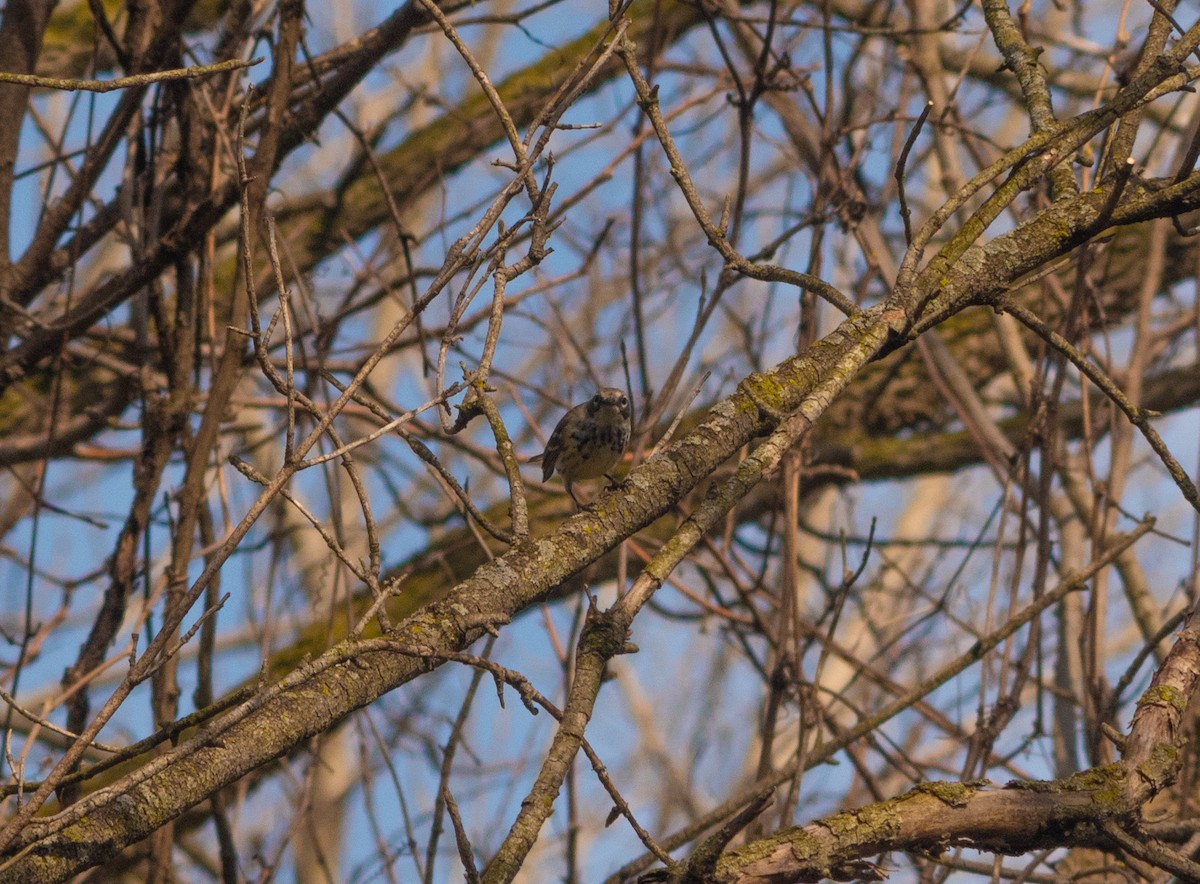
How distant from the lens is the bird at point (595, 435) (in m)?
5.39

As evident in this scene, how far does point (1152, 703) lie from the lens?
8.66 feet

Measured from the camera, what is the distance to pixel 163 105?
4.55 meters

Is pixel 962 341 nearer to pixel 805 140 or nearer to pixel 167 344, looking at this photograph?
pixel 805 140

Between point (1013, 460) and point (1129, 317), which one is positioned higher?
point (1129, 317)

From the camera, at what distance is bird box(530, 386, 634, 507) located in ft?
17.7

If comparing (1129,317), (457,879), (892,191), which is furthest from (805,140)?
(457,879)

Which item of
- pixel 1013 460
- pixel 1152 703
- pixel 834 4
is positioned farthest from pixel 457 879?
pixel 1152 703

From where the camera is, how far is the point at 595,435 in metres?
5.39

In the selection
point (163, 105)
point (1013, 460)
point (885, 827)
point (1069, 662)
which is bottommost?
point (885, 827)

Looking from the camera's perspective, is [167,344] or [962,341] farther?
[962,341]

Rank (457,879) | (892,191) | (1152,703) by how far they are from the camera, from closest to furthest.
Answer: (1152,703)
(892,191)
(457,879)

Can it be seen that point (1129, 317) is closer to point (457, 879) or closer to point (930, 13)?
point (930, 13)

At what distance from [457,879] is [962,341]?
12003mm

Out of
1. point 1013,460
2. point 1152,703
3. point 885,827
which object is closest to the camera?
point 885,827
